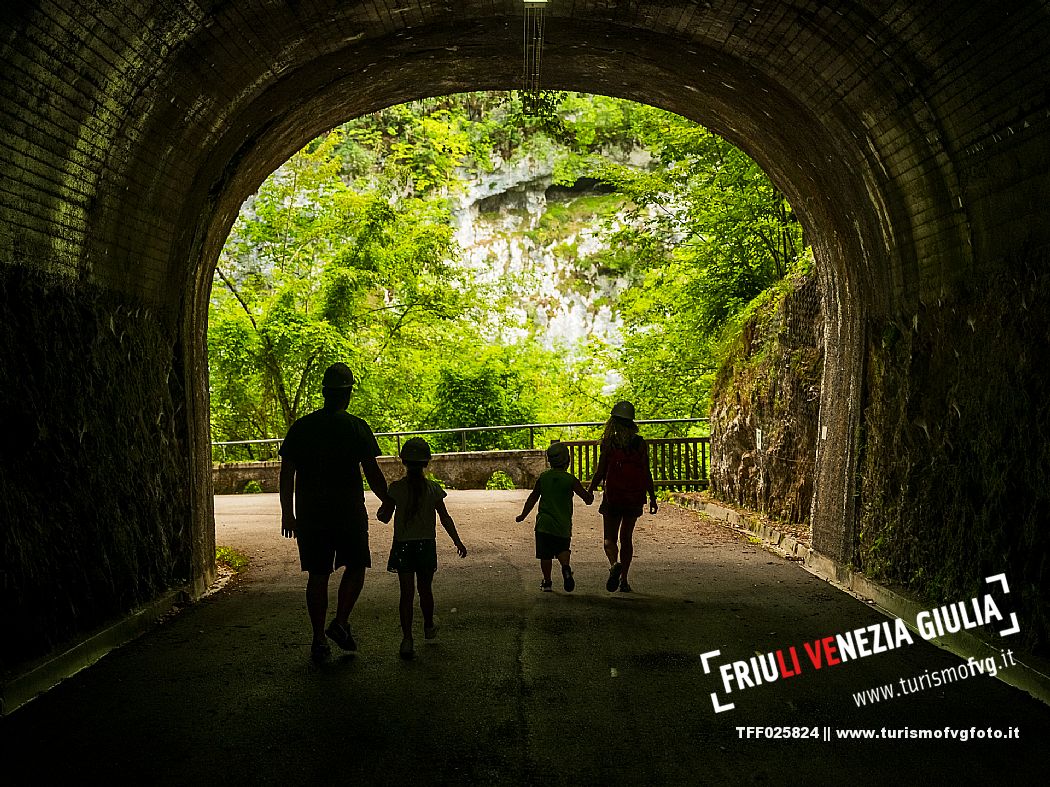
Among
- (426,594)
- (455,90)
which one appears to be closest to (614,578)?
(426,594)

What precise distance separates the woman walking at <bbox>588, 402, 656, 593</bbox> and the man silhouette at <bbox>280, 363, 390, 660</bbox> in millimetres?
3085

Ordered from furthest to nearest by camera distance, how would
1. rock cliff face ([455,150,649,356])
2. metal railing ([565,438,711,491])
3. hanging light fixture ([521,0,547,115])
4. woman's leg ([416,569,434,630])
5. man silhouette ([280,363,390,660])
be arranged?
rock cliff face ([455,150,649,356]), metal railing ([565,438,711,491]), hanging light fixture ([521,0,547,115]), woman's leg ([416,569,434,630]), man silhouette ([280,363,390,660])

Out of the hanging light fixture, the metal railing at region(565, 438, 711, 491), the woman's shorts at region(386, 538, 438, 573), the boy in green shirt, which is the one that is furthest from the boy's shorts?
the metal railing at region(565, 438, 711, 491)

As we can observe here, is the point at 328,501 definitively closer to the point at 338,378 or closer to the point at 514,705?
the point at 338,378

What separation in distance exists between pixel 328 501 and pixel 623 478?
3.48 metres

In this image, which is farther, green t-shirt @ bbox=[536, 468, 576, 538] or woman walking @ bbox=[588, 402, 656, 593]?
woman walking @ bbox=[588, 402, 656, 593]

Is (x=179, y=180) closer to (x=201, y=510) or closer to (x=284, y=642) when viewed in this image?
(x=201, y=510)

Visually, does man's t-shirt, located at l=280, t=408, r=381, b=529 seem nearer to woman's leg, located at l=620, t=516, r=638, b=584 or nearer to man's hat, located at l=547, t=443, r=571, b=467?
man's hat, located at l=547, t=443, r=571, b=467

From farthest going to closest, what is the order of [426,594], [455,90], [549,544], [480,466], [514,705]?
1. [480,466]
2. [455,90]
3. [549,544]
4. [426,594]
5. [514,705]

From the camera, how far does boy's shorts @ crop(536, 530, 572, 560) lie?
8867 millimetres

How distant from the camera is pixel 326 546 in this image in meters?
6.45

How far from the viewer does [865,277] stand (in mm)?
9172

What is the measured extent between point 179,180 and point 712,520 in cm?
995

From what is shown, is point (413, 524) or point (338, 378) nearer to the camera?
point (338, 378)
